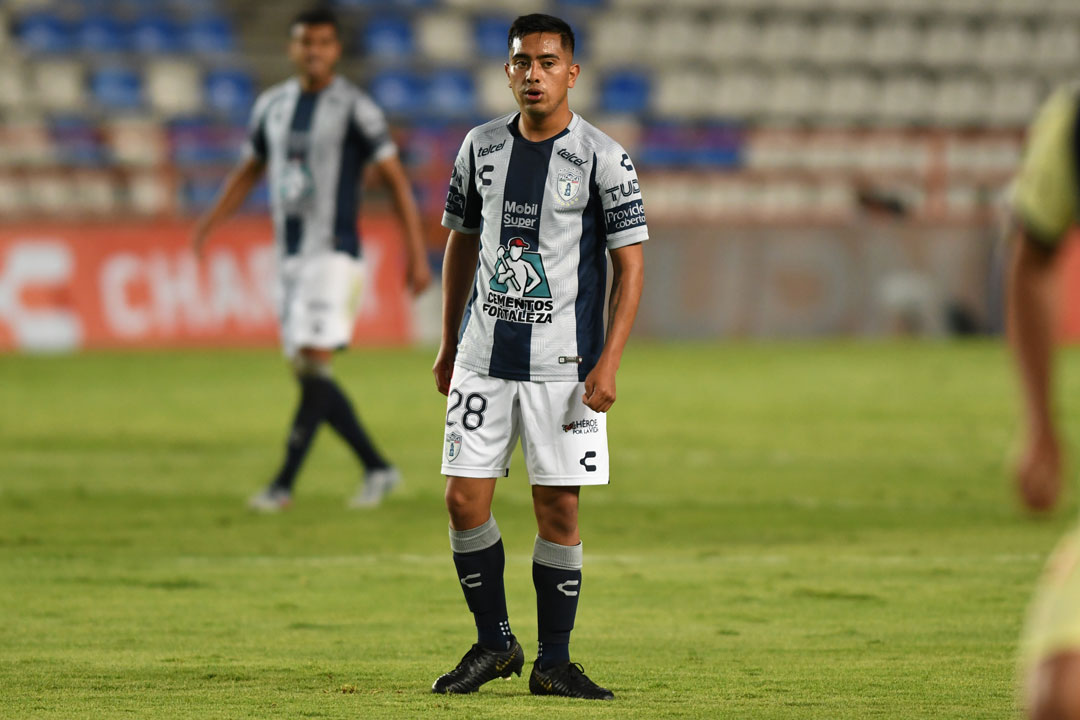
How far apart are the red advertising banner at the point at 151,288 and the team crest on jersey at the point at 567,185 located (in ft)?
43.9

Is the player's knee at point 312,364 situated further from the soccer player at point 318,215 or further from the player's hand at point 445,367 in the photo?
the player's hand at point 445,367

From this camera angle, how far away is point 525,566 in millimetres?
6965

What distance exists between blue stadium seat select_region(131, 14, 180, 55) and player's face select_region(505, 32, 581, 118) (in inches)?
752

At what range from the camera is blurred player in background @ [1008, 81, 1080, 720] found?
8.02 feet

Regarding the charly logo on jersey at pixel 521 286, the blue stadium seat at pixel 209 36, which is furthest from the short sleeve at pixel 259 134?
the blue stadium seat at pixel 209 36

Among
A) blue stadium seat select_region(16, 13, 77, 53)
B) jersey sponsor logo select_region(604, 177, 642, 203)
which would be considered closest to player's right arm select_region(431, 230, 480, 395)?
jersey sponsor logo select_region(604, 177, 642, 203)

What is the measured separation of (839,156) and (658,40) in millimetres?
3921

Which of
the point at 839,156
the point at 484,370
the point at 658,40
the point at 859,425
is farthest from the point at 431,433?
the point at 658,40

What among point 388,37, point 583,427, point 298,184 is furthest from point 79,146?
point 583,427

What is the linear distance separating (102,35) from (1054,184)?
21.7 m

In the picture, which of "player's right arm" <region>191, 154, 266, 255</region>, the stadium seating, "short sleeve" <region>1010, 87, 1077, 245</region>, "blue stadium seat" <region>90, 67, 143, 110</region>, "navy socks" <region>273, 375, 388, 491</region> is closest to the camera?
"short sleeve" <region>1010, 87, 1077, 245</region>

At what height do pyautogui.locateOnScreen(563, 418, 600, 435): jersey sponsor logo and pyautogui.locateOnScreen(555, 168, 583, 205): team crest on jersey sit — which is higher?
pyautogui.locateOnScreen(555, 168, 583, 205): team crest on jersey

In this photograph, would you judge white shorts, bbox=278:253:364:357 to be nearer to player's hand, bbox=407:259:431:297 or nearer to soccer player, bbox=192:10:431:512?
soccer player, bbox=192:10:431:512

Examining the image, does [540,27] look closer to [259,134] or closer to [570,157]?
[570,157]
